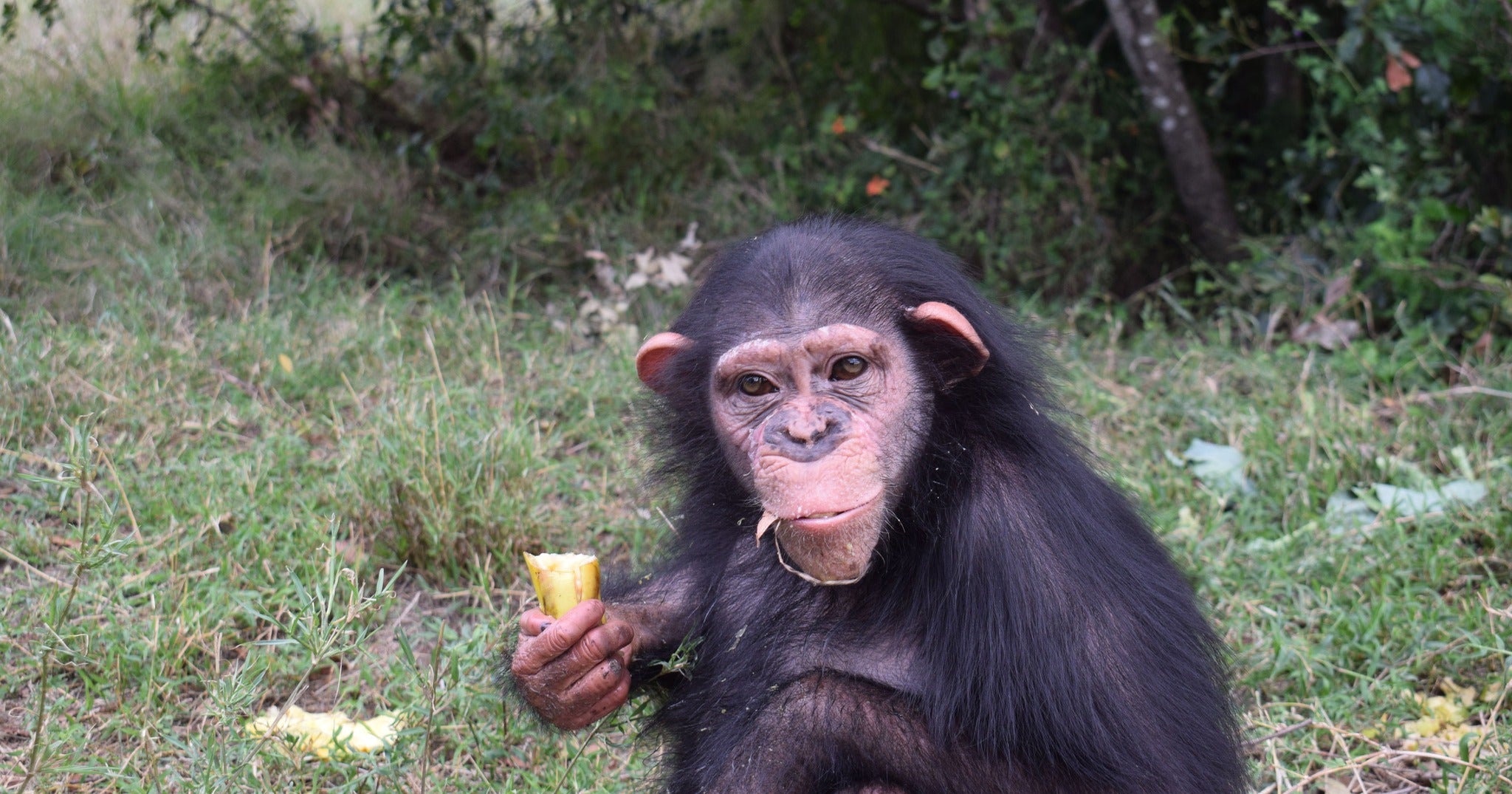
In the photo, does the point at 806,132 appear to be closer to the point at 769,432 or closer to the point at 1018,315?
the point at 1018,315

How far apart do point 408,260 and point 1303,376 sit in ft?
15.4

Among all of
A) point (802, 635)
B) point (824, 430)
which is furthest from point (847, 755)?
point (824, 430)

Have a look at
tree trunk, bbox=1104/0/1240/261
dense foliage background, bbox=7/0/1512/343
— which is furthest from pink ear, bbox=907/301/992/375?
tree trunk, bbox=1104/0/1240/261

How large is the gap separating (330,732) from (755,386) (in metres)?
1.58

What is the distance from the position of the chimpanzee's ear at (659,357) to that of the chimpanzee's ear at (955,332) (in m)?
0.65

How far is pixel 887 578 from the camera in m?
3.14

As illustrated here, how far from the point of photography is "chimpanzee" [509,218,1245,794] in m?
2.82

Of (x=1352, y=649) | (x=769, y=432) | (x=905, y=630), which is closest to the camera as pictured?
(x=769, y=432)

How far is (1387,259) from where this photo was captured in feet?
20.5

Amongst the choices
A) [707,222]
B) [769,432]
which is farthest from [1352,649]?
[707,222]

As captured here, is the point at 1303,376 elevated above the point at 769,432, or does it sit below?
below

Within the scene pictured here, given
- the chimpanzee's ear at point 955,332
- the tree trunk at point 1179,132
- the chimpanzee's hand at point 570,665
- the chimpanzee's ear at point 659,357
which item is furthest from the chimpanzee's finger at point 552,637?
the tree trunk at point 1179,132

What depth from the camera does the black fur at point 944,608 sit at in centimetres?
283

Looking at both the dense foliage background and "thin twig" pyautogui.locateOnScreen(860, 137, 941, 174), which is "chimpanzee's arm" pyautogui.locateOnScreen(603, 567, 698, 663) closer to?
the dense foliage background
